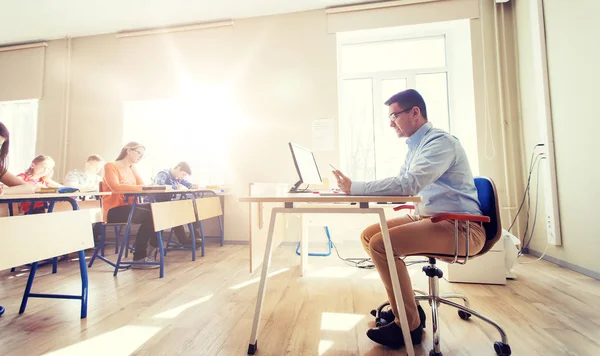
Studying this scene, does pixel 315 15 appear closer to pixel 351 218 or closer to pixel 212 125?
pixel 212 125

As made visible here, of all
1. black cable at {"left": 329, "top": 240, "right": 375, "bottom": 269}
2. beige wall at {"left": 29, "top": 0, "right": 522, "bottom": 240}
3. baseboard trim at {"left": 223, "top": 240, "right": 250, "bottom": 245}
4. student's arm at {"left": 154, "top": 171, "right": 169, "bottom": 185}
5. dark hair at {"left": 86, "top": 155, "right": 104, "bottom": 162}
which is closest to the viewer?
black cable at {"left": 329, "top": 240, "right": 375, "bottom": 269}

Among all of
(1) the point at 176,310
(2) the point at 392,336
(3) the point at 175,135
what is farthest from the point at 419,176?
(3) the point at 175,135

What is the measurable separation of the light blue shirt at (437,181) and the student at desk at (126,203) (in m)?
2.21

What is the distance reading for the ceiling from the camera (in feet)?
10.9

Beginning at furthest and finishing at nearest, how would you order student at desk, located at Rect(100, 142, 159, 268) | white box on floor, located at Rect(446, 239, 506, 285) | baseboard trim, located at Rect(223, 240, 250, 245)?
baseboard trim, located at Rect(223, 240, 250, 245) < student at desk, located at Rect(100, 142, 159, 268) < white box on floor, located at Rect(446, 239, 506, 285)

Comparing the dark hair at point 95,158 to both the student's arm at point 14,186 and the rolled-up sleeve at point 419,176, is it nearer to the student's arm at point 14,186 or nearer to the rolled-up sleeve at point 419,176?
the student's arm at point 14,186

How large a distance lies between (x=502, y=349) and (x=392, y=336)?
420mm

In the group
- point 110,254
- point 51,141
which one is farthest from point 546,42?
point 51,141

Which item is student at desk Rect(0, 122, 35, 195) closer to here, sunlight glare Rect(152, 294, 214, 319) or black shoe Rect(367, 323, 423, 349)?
sunlight glare Rect(152, 294, 214, 319)

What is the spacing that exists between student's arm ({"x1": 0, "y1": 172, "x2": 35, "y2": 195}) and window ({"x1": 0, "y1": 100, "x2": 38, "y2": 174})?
3.37 m

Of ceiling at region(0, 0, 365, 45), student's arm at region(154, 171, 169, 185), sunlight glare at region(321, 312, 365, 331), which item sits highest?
ceiling at region(0, 0, 365, 45)

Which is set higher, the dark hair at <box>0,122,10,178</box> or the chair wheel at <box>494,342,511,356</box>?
the dark hair at <box>0,122,10,178</box>

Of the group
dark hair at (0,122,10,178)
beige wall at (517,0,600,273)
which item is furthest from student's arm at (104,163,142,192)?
beige wall at (517,0,600,273)

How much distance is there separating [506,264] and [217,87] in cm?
367
